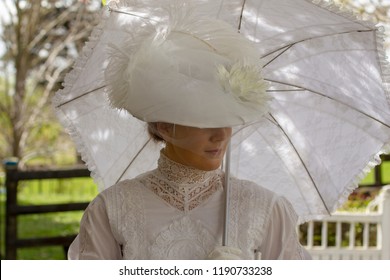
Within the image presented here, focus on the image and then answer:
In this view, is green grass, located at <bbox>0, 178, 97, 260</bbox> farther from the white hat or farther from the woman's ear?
the white hat

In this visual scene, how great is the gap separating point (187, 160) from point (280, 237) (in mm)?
308

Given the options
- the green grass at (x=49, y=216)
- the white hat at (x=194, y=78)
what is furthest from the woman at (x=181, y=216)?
the green grass at (x=49, y=216)

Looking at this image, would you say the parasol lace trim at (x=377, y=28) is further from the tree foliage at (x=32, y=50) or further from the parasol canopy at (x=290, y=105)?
the tree foliage at (x=32, y=50)

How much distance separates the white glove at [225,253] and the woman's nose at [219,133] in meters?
0.26

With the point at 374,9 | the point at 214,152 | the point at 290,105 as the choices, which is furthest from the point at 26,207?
the point at 214,152

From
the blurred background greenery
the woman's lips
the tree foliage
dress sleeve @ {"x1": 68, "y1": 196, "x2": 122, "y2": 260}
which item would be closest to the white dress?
dress sleeve @ {"x1": 68, "y1": 196, "x2": 122, "y2": 260}

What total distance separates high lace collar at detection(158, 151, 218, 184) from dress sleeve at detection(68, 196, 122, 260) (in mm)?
182

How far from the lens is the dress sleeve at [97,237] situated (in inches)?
71.9

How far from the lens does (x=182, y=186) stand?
186 cm

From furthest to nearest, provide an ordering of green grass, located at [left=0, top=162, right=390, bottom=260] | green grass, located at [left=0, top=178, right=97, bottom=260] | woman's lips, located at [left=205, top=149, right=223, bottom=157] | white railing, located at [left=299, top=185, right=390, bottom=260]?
1. green grass, located at [left=0, top=178, right=97, bottom=260]
2. green grass, located at [left=0, top=162, right=390, bottom=260]
3. white railing, located at [left=299, top=185, right=390, bottom=260]
4. woman's lips, located at [left=205, top=149, right=223, bottom=157]

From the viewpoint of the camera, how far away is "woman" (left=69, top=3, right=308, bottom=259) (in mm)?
1665

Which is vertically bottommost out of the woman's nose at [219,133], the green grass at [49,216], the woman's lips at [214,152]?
the green grass at [49,216]

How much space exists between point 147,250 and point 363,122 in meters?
0.73
